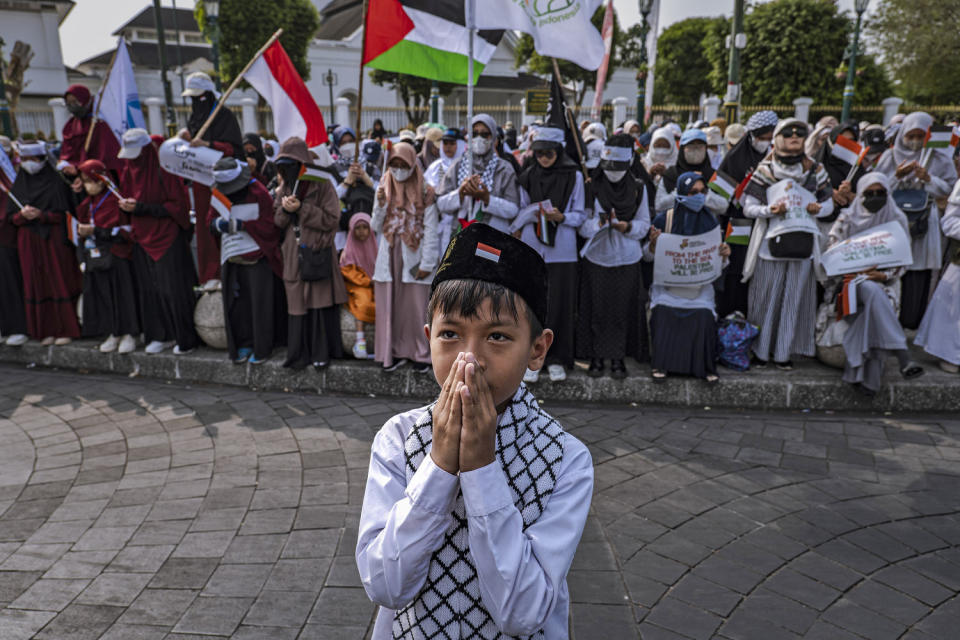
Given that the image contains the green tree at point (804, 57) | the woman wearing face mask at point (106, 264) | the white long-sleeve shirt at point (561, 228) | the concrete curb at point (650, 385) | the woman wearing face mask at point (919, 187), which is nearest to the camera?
the concrete curb at point (650, 385)

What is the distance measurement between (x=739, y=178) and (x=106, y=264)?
6982 millimetres

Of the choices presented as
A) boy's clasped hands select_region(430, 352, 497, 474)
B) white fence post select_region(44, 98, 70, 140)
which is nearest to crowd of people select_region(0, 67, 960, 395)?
boy's clasped hands select_region(430, 352, 497, 474)

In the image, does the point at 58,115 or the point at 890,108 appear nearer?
the point at 58,115

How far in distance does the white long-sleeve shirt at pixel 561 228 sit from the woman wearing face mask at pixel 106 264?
14.3 ft

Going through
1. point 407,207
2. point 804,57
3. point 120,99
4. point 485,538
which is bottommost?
point 485,538

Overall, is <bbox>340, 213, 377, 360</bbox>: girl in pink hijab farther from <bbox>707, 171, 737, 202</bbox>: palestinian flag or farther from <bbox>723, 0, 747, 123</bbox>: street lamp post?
<bbox>723, 0, 747, 123</bbox>: street lamp post

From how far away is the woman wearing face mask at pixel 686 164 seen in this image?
23.7ft

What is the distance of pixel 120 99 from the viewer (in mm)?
7941

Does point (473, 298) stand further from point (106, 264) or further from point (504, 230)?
point (106, 264)

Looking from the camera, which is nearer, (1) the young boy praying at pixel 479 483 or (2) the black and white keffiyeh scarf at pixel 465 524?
(1) the young boy praying at pixel 479 483

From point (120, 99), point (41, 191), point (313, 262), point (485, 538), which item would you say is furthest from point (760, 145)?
point (41, 191)

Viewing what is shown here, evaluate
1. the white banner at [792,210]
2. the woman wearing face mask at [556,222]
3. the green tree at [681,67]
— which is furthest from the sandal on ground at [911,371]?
the green tree at [681,67]

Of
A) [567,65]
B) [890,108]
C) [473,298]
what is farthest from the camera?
[567,65]

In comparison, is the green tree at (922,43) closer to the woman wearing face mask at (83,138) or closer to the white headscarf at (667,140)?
the white headscarf at (667,140)
